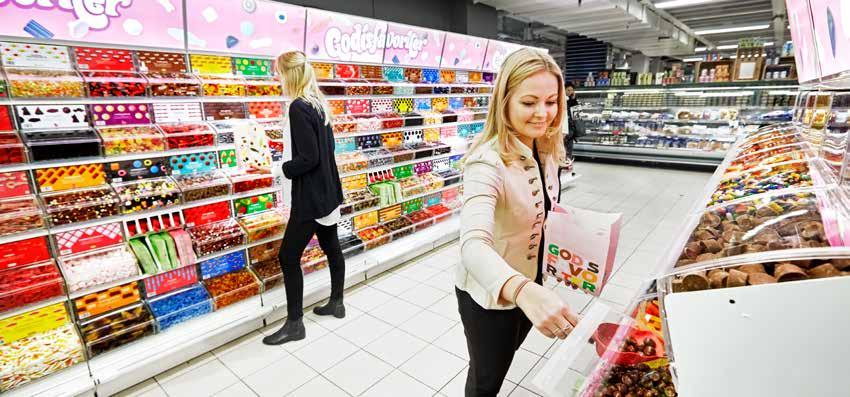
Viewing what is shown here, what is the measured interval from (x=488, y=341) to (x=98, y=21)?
2.95 metres

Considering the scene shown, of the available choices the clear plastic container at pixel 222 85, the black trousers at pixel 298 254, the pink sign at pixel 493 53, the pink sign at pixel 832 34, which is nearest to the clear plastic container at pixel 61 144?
the clear plastic container at pixel 222 85

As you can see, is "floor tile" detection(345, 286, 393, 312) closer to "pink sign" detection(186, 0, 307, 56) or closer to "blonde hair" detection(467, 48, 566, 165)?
"pink sign" detection(186, 0, 307, 56)

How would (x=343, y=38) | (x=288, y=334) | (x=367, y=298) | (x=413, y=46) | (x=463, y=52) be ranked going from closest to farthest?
(x=288, y=334), (x=367, y=298), (x=343, y=38), (x=413, y=46), (x=463, y=52)

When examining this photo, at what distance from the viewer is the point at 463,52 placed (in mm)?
5684

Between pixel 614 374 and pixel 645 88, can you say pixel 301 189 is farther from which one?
pixel 645 88

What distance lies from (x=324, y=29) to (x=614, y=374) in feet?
11.7

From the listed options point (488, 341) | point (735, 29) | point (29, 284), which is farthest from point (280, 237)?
point (735, 29)

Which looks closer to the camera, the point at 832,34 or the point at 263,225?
the point at 832,34

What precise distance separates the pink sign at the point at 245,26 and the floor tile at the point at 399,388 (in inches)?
105

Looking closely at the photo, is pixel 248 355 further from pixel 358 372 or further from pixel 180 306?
pixel 358 372

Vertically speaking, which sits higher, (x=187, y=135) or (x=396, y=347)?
(x=187, y=135)

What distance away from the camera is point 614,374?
146 centimetres

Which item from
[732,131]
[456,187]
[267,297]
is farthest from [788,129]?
[732,131]

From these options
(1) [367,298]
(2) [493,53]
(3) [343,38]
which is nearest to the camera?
(1) [367,298]
